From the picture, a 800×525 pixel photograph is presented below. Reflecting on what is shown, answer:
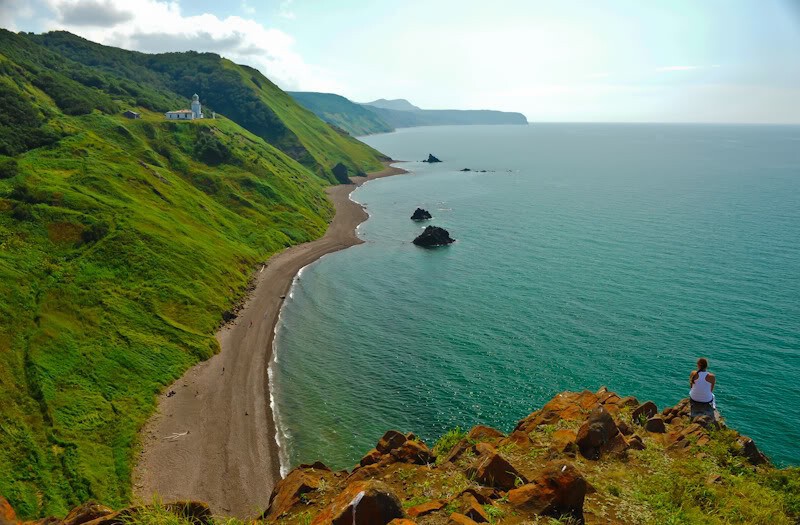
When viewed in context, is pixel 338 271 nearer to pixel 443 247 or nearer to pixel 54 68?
pixel 443 247

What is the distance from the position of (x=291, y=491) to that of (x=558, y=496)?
14.2 meters

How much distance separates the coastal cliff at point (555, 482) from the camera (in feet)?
60.6

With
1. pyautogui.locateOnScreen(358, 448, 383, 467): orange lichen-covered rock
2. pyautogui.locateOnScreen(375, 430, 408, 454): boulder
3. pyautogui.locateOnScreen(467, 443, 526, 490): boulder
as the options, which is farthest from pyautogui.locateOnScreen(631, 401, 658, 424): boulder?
pyautogui.locateOnScreen(358, 448, 383, 467): orange lichen-covered rock

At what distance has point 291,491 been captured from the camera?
25094mm

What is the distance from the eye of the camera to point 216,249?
94250mm

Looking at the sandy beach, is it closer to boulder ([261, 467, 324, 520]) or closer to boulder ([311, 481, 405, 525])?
boulder ([261, 467, 324, 520])

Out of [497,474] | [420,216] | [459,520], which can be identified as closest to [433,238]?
[420,216]

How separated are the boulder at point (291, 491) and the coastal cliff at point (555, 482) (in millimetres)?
72

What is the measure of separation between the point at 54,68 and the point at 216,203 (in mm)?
120327

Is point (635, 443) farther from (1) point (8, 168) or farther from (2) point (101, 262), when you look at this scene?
(1) point (8, 168)

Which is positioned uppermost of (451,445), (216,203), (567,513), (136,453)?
(216,203)

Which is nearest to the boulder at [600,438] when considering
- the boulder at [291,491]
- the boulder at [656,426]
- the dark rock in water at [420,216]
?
the boulder at [656,426]

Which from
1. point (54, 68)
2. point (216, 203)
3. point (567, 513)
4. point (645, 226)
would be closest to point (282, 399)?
point (567, 513)

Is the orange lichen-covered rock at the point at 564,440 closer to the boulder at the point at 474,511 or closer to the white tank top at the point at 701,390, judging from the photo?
the white tank top at the point at 701,390
